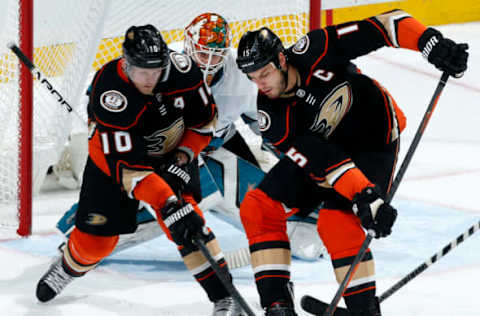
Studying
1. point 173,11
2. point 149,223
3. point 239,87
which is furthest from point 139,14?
point 149,223

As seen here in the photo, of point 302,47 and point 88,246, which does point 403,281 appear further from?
point 88,246

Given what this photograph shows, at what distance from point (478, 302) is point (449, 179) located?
195 centimetres

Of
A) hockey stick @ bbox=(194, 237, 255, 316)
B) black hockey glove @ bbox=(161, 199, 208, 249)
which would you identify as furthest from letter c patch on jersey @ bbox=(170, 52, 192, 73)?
hockey stick @ bbox=(194, 237, 255, 316)

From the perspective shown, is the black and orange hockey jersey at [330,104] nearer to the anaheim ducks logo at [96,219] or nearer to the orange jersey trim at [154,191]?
the orange jersey trim at [154,191]

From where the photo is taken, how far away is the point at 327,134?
2094 mm

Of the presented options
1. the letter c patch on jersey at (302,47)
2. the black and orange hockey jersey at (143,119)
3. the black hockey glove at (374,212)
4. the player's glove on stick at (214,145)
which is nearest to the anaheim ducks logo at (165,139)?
the black and orange hockey jersey at (143,119)

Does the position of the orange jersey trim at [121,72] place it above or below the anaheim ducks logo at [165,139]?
above

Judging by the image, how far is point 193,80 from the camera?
231 cm

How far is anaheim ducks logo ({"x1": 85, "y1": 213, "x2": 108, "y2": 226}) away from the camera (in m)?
2.42

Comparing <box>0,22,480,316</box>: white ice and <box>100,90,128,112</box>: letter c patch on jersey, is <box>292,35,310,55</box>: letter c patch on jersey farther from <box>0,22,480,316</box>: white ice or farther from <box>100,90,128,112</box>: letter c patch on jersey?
<box>0,22,480,316</box>: white ice

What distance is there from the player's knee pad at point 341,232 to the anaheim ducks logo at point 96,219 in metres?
0.79

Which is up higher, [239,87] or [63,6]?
[63,6]

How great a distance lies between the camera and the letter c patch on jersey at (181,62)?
2.30 meters

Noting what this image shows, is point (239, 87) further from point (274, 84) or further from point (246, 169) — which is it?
point (274, 84)
